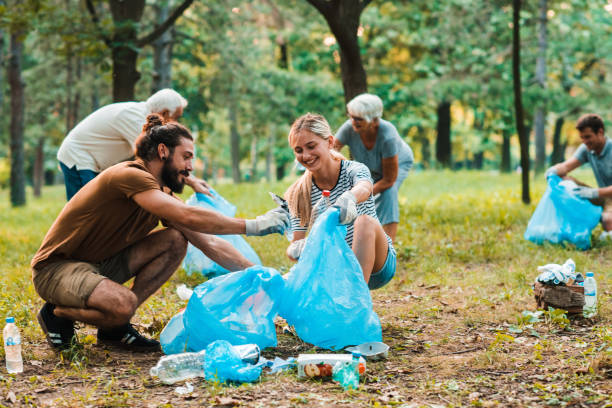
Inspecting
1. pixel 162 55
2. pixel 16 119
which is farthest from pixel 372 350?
pixel 162 55

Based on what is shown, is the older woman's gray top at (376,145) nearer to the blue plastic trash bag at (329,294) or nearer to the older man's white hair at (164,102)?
the older man's white hair at (164,102)

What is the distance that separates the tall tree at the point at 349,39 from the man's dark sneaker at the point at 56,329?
14.5 feet

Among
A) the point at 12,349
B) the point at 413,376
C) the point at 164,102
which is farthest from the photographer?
the point at 164,102

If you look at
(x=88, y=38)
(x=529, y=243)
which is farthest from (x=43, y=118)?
(x=529, y=243)

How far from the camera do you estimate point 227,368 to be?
282 cm

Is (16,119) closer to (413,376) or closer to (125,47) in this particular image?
(125,47)

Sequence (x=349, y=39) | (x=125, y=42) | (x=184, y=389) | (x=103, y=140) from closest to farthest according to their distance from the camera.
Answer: (x=184, y=389) < (x=103, y=140) < (x=349, y=39) < (x=125, y=42)

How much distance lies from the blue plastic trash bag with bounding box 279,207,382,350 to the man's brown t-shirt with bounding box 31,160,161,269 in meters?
0.84

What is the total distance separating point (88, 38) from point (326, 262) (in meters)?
5.28

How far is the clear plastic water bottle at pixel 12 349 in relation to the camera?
3041 millimetres

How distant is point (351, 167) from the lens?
3580 millimetres

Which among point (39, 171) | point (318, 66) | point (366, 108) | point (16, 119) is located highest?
point (318, 66)

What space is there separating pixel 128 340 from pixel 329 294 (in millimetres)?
1158

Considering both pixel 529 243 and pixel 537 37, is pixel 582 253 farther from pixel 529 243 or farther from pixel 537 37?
pixel 537 37
